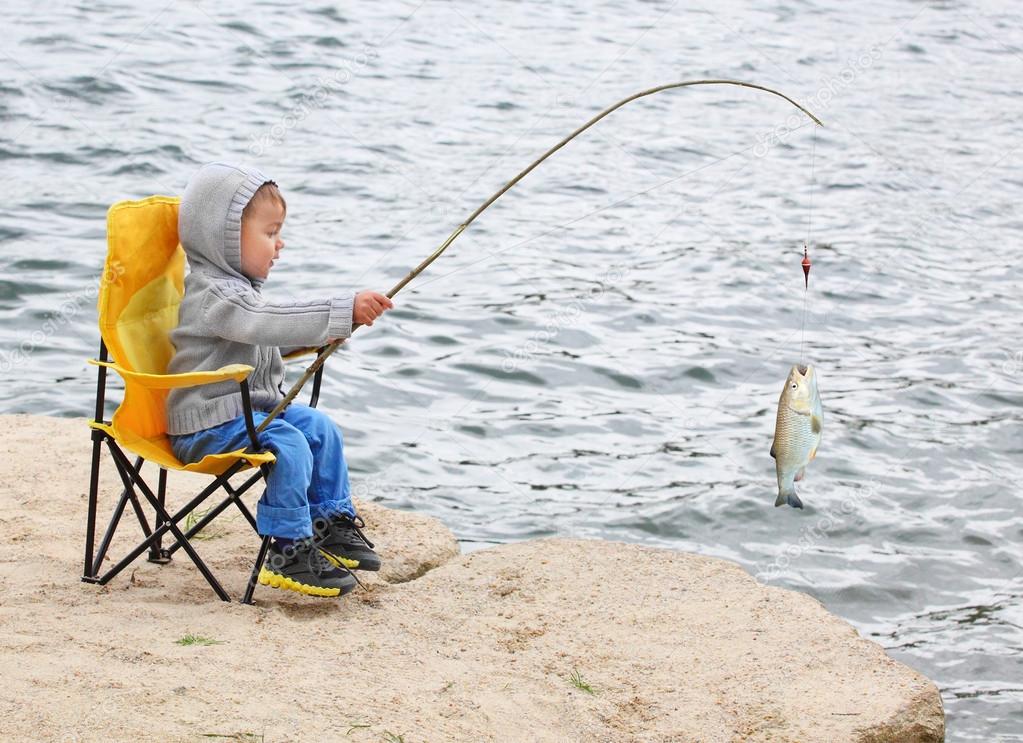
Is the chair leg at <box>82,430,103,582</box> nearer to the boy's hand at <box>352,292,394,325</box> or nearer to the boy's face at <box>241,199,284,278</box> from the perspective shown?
the boy's face at <box>241,199,284,278</box>

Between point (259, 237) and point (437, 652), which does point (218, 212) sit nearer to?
point (259, 237)

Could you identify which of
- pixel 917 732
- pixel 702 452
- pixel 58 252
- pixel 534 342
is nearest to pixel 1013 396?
pixel 702 452

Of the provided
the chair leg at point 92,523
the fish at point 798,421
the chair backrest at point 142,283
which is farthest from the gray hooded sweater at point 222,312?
the fish at point 798,421

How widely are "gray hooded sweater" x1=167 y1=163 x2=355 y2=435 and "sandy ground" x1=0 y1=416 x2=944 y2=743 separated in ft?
2.12

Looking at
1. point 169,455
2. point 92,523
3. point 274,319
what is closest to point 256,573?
point 169,455

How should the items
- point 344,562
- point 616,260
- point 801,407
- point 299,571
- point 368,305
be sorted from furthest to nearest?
point 616,260
point 344,562
point 299,571
point 368,305
point 801,407

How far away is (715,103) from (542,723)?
1223 cm

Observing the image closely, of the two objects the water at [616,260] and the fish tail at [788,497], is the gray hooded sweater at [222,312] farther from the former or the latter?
the water at [616,260]

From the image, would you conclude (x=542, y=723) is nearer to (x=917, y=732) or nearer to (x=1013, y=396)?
(x=917, y=732)

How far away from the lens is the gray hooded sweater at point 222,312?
3.92 meters

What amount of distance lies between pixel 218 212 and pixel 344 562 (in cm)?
123

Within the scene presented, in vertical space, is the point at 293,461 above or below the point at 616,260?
above

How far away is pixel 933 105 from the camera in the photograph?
51.0ft

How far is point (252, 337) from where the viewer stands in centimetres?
398
